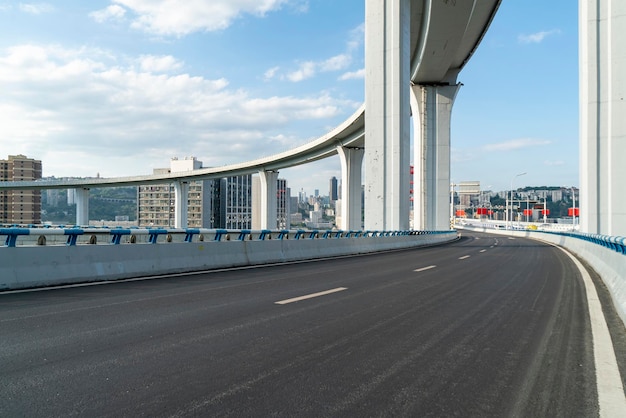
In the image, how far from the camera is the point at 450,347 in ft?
16.3

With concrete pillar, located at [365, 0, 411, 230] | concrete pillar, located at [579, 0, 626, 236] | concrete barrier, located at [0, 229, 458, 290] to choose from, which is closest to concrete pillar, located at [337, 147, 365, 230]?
concrete pillar, located at [365, 0, 411, 230]

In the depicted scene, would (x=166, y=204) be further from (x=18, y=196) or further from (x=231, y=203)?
(x=18, y=196)

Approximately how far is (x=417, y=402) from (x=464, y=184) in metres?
123

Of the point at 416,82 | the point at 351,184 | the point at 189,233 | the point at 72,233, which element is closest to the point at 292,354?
the point at 72,233

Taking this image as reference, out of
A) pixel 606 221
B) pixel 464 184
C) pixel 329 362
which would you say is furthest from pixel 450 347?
pixel 464 184

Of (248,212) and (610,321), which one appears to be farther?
(248,212)

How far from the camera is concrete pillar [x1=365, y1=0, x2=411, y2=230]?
3067cm

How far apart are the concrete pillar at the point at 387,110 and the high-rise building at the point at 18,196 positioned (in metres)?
143

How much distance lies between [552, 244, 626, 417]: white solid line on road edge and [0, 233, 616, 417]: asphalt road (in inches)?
3.8

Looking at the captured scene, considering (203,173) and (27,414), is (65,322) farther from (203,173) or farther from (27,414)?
(203,173)

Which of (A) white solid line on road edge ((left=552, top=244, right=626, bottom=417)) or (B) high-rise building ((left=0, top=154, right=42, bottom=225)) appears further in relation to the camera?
(B) high-rise building ((left=0, top=154, right=42, bottom=225))

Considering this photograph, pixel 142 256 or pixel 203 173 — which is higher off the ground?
pixel 203 173

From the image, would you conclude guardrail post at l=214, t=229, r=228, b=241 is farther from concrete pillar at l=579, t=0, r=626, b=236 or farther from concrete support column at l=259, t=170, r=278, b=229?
concrete support column at l=259, t=170, r=278, b=229

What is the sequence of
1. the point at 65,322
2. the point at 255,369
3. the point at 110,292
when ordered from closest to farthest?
the point at 255,369 < the point at 65,322 < the point at 110,292
